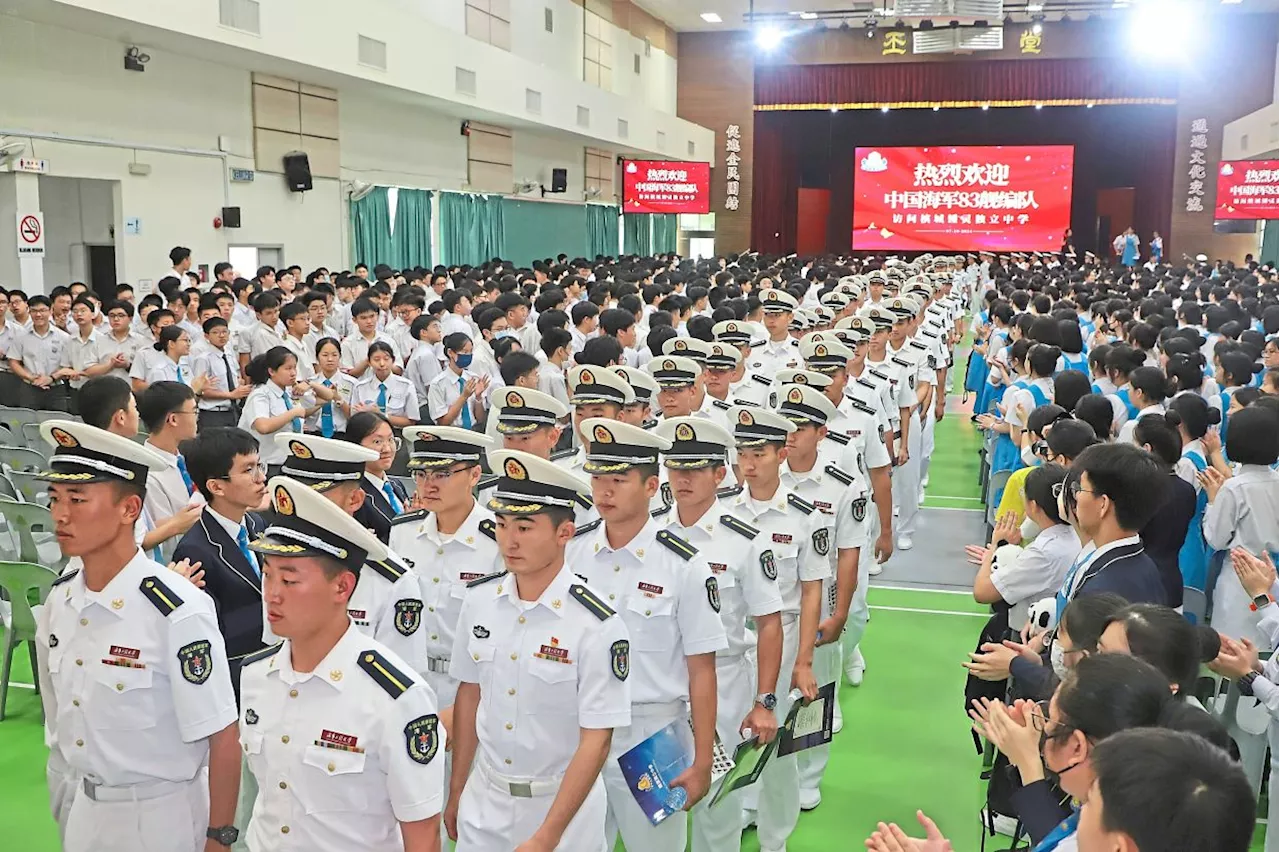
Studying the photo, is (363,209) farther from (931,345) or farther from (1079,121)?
(1079,121)

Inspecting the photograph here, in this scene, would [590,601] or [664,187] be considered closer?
[590,601]

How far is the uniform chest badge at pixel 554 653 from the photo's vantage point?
273 cm

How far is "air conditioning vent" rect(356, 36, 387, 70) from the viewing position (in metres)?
13.5

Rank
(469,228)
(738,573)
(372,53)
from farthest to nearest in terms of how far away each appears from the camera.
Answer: (469,228)
(372,53)
(738,573)

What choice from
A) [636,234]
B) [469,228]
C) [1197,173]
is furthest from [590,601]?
[1197,173]

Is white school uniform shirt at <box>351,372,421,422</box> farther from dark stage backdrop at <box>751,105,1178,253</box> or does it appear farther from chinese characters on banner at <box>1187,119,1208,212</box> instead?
chinese characters on banner at <box>1187,119,1208,212</box>

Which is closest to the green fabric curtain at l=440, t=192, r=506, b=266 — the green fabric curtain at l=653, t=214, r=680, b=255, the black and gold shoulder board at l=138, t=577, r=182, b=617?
the green fabric curtain at l=653, t=214, r=680, b=255

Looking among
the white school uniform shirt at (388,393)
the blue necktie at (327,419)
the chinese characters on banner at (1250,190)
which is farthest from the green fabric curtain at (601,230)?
the blue necktie at (327,419)

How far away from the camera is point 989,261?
→ 2722 cm

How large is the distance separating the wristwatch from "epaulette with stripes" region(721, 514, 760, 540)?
5.72 ft

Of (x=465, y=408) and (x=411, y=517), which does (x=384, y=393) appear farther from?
(x=411, y=517)

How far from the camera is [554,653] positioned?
8.99ft

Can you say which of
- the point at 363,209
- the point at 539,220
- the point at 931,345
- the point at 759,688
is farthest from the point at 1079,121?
the point at 759,688

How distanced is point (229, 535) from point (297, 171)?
37.6 ft
